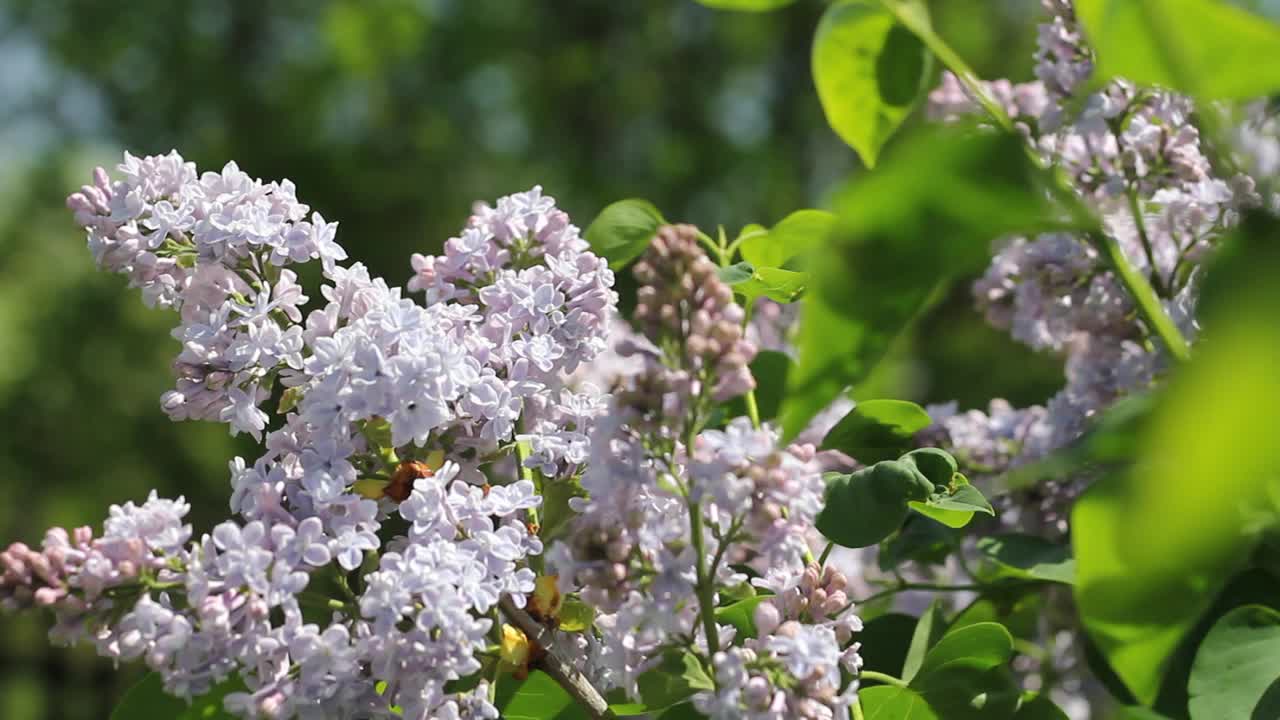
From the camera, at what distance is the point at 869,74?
48 centimetres


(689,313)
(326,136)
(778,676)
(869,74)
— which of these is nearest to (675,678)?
(778,676)

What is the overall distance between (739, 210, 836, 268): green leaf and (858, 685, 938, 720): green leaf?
0.75ft

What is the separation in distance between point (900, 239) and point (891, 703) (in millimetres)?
361

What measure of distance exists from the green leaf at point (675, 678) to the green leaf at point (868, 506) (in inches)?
4.8

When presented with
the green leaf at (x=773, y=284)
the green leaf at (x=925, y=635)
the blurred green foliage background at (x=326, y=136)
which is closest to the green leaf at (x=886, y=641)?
the green leaf at (x=925, y=635)

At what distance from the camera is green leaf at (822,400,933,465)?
698 mm

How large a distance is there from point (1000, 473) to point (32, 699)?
9.88 m

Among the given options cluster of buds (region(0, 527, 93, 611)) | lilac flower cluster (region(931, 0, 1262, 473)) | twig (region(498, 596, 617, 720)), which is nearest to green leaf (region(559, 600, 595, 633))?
twig (region(498, 596, 617, 720))

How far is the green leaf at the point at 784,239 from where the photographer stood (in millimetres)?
698

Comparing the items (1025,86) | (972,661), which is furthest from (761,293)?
(1025,86)

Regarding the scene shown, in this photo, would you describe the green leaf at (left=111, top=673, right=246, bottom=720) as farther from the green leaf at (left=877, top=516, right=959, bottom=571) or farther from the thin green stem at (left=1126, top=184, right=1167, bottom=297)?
the thin green stem at (left=1126, top=184, right=1167, bottom=297)

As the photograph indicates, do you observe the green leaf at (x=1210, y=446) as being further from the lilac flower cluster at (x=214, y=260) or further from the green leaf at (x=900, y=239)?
the lilac flower cluster at (x=214, y=260)

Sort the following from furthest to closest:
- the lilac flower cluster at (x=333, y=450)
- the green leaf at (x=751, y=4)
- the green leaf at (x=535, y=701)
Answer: the green leaf at (x=535, y=701), the lilac flower cluster at (x=333, y=450), the green leaf at (x=751, y=4)

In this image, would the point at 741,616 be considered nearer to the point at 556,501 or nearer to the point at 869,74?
the point at 556,501
